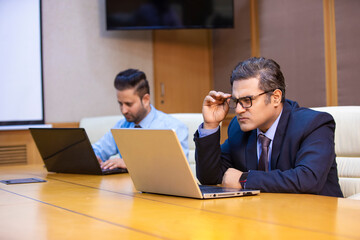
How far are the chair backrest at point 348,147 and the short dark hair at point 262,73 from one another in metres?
0.45

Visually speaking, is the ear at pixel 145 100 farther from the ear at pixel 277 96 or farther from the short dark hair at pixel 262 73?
the ear at pixel 277 96

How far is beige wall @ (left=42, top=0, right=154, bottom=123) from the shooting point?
4.91 m

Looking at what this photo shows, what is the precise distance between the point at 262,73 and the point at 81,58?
3.38 metres

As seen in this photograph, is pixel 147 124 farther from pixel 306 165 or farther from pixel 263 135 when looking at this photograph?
pixel 306 165

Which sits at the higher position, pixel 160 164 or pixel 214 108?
pixel 214 108

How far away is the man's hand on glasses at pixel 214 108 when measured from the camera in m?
2.07

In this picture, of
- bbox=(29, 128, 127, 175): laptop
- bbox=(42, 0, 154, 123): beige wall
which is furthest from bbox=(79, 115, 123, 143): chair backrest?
bbox=(29, 128, 127, 175): laptop

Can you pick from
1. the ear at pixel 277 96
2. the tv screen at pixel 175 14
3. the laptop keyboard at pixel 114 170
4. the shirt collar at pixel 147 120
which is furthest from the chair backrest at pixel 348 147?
the tv screen at pixel 175 14

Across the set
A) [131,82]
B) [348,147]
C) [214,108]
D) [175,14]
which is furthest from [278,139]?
[175,14]

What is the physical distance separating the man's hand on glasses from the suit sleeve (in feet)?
1.05

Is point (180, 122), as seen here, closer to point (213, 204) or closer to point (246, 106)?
point (246, 106)

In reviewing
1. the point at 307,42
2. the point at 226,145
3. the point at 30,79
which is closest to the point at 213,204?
the point at 226,145

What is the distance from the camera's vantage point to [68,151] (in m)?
2.47

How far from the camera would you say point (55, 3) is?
4.93 meters
